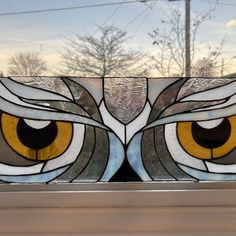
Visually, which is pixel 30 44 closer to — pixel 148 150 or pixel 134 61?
pixel 134 61

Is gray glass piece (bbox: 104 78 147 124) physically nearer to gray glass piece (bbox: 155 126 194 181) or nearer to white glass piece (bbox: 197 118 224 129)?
gray glass piece (bbox: 155 126 194 181)

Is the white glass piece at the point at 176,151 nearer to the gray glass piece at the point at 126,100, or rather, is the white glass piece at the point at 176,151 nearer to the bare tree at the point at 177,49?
the gray glass piece at the point at 126,100

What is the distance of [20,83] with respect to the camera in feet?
7.79

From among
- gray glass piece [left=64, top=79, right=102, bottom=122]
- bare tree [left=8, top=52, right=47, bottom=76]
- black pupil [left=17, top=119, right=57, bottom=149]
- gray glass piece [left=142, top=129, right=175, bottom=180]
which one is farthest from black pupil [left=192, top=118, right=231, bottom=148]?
bare tree [left=8, top=52, right=47, bottom=76]

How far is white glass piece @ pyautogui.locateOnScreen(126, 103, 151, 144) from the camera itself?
7.98 feet

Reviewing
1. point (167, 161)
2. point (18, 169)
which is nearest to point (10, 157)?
point (18, 169)

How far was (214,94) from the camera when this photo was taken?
2447mm

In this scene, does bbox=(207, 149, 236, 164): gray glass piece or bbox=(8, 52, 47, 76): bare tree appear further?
bbox=(207, 149, 236, 164): gray glass piece

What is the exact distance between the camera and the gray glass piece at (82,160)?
2.44 meters

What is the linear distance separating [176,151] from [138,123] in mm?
261

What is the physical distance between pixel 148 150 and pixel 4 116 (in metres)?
0.80

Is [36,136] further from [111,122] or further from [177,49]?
[177,49]
